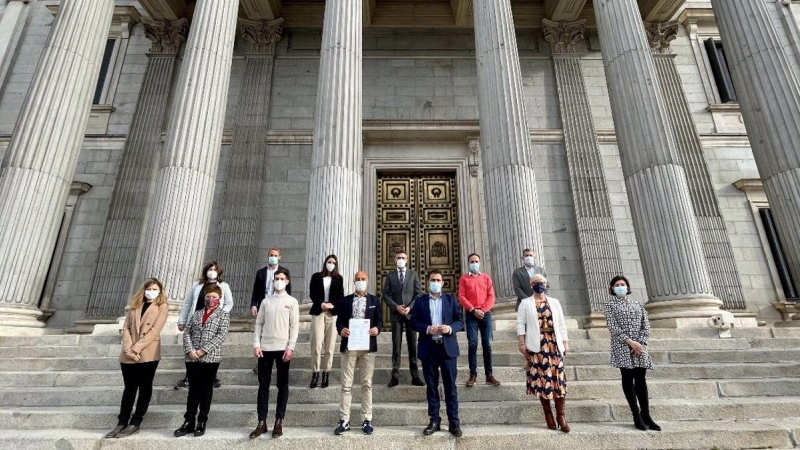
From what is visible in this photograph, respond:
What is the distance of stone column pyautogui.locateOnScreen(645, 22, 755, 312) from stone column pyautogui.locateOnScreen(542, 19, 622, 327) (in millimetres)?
Answer: 2725

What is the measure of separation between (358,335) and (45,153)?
917 cm

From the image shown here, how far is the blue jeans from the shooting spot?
6.13m

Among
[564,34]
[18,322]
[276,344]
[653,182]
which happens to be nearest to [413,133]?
[564,34]

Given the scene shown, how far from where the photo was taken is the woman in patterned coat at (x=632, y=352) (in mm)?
4957

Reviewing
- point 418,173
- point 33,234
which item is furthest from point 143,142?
point 418,173

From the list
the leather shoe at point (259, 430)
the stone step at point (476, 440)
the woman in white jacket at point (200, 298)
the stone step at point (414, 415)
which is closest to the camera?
the stone step at point (476, 440)

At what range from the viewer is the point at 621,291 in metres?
5.38

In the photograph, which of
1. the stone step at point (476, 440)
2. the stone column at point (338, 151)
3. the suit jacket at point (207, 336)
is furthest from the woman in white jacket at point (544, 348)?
the stone column at point (338, 151)

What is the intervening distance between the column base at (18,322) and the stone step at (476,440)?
4806 millimetres

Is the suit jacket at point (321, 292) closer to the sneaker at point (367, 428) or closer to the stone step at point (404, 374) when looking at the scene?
the stone step at point (404, 374)

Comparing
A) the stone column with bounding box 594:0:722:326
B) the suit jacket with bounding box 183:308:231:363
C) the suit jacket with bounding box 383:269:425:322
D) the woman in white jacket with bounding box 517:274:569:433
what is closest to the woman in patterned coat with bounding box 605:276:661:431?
the woman in white jacket with bounding box 517:274:569:433

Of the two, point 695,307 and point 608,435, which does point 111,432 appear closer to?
point 608,435

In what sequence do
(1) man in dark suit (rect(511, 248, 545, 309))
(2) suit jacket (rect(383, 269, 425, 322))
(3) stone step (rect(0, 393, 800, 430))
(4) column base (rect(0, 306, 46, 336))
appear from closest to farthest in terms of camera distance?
(3) stone step (rect(0, 393, 800, 430))
(2) suit jacket (rect(383, 269, 425, 322))
(1) man in dark suit (rect(511, 248, 545, 309))
(4) column base (rect(0, 306, 46, 336))

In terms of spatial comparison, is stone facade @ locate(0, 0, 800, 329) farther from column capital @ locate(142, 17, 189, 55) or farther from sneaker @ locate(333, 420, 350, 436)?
sneaker @ locate(333, 420, 350, 436)
